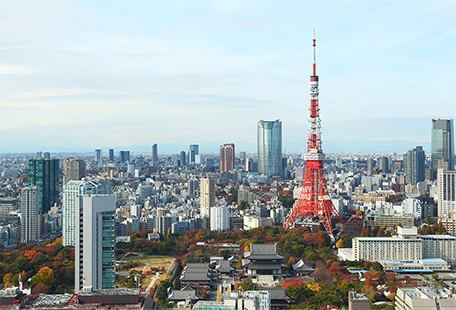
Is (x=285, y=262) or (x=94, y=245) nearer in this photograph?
(x=94, y=245)

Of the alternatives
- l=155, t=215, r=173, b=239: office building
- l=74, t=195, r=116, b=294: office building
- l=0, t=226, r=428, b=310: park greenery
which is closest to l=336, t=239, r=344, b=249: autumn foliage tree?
l=0, t=226, r=428, b=310: park greenery

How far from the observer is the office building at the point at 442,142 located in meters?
37.3

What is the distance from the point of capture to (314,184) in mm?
17234

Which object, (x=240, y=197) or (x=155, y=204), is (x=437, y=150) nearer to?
(x=240, y=197)

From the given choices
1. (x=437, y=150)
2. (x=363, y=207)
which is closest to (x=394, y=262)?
(x=363, y=207)

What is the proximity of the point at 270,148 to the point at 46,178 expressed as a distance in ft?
86.2

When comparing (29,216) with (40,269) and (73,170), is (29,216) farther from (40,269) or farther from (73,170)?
(73,170)

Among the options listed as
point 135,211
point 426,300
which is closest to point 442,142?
point 135,211

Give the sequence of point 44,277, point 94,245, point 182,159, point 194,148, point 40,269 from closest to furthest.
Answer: point 94,245 < point 44,277 < point 40,269 < point 182,159 < point 194,148

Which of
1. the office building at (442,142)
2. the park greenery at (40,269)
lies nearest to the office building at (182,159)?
the office building at (442,142)

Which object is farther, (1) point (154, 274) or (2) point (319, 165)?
(2) point (319, 165)

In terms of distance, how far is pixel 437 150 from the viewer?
3756cm

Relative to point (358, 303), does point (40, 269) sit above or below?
above

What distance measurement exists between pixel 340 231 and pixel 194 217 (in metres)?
5.75
